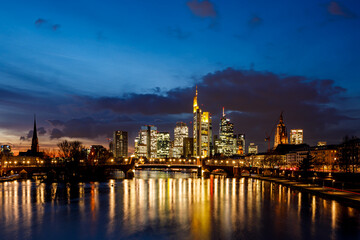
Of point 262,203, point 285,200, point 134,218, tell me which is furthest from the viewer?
point 285,200

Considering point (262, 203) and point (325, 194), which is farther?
point (325, 194)

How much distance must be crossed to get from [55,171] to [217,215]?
415ft

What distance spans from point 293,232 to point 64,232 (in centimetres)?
2885

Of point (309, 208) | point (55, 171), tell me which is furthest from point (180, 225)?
point (55, 171)

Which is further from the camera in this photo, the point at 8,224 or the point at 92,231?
the point at 8,224

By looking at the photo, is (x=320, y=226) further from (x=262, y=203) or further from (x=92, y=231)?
(x=92, y=231)

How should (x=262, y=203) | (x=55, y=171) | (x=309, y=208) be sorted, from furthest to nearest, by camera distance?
(x=55, y=171) → (x=262, y=203) → (x=309, y=208)

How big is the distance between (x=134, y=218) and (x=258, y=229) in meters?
18.7

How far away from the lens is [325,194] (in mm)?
74688

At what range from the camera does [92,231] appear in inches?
1672

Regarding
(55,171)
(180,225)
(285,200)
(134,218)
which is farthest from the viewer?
(55,171)

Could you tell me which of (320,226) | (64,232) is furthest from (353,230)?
(64,232)

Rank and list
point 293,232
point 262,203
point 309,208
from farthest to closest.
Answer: point 262,203
point 309,208
point 293,232

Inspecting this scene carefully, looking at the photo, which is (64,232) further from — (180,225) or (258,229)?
→ (258,229)
